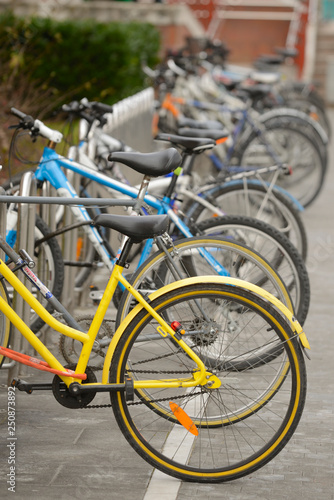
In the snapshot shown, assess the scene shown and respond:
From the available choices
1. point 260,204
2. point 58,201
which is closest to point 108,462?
point 58,201

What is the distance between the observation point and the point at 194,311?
406cm

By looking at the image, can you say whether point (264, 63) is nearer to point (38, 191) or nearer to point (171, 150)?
point (38, 191)

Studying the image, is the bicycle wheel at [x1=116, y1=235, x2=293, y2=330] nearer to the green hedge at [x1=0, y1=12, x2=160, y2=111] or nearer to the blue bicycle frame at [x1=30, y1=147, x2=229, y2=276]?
the blue bicycle frame at [x1=30, y1=147, x2=229, y2=276]

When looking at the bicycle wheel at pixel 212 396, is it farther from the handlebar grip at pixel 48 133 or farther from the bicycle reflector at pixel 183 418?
the handlebar grip at pixel 48 133

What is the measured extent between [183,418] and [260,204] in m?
2.61

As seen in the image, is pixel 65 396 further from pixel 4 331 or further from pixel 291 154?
pixel 291 154

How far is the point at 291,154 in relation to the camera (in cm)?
981

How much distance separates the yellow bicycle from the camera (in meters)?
3.80

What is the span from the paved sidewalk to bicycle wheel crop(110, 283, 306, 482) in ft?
0.35

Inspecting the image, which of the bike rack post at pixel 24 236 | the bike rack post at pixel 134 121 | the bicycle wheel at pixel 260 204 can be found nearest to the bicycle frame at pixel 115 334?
the bike rack post at pixel 24 236

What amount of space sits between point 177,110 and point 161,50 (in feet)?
22.8

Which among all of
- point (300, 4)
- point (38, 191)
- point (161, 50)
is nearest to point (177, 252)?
point (38, 191)

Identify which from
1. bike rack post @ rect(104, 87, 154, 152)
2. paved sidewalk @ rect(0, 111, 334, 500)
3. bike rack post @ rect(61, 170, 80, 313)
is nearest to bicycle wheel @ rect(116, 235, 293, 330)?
paved sidewalk @ rect(0, 111, 334, 500)

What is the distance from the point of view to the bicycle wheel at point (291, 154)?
31.0 feet
